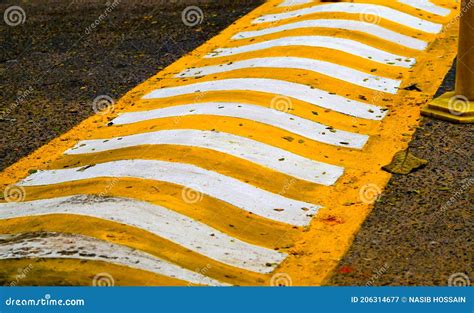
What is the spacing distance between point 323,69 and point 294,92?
63 centimetres

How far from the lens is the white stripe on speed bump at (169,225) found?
5.41 meters

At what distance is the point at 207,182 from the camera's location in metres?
6.15

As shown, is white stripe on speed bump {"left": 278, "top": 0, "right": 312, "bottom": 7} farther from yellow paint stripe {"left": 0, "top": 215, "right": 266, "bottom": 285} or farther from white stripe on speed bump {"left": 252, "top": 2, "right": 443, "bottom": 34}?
yellow paint stripe {"left": 0, "top": 215, "right": 266, "bottom": 285}

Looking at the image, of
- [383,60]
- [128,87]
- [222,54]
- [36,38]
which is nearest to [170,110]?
[128,87]

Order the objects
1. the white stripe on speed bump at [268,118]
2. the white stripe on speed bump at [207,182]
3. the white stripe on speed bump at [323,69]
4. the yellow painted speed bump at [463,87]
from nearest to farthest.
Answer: the white stripe on speed bump at [207,182] → the white stripe on speed bump at [268,118] → the yellow painted speed bump at [463,87] → the white stripe on speed bump at [323,69]

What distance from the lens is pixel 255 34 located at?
944 centimetres

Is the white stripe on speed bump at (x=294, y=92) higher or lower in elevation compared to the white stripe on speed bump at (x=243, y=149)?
higher

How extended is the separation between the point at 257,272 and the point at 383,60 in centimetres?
383

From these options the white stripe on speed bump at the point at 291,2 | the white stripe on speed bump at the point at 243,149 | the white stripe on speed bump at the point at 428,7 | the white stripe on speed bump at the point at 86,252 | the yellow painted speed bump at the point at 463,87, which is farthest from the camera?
the white stripe on speed bump at the point at 291,2

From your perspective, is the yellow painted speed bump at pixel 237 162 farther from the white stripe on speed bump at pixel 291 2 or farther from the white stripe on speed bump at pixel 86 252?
the white stripe on speed bump at pixel 291 2

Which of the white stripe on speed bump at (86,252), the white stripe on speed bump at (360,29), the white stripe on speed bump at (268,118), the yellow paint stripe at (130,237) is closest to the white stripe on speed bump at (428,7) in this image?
the white stripe on speed bump at (360,29)

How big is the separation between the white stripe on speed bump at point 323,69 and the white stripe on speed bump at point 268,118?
0.96m

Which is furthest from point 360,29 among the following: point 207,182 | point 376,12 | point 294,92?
point 207,182

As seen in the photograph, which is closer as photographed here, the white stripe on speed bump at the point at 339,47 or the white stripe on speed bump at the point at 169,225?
the white stripe on speed bump at the point at 169,225
